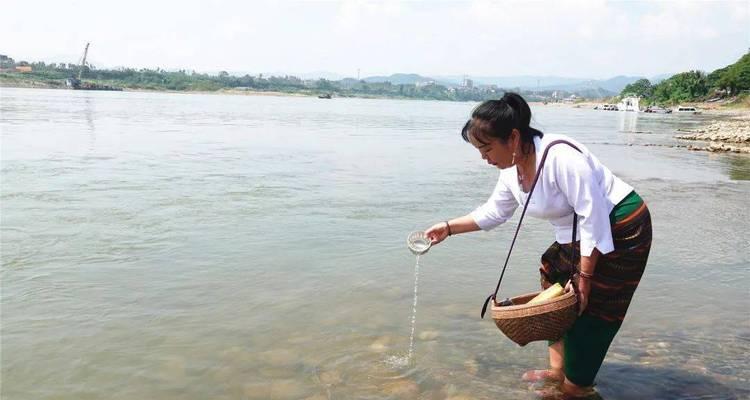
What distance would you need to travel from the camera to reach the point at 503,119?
2.90m

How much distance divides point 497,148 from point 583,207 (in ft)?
1.66

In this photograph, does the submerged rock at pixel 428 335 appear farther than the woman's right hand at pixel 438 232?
Yes

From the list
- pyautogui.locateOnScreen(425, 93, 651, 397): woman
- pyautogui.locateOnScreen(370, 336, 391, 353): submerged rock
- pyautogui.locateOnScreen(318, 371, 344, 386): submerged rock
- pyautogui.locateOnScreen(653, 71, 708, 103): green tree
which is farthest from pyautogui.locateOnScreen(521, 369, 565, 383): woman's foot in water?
pyautogui.locateOnScreen(653, 71, 708, 103): green tree

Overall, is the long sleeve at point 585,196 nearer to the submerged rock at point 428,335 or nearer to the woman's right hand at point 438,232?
the woman's right hand at point 438,232

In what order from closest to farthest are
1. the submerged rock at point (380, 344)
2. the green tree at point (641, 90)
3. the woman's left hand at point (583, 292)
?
the woman's left hand at point (583, 292), the submerged rock at point (380, 344), the green tree at point (641, 90)

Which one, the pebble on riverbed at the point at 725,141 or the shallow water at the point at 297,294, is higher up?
the pebble on riverbed at the point at 725,141

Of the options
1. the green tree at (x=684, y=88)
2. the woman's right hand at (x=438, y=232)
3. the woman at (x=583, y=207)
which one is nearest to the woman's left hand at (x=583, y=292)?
the woman at (x=583, y=207)

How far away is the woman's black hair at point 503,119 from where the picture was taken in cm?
290

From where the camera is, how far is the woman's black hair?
2904mm

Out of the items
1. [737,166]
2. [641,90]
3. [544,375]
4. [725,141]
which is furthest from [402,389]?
[641,90]

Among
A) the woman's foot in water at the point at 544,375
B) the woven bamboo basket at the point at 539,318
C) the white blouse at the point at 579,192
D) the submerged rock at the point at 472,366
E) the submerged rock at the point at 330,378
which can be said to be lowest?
the submerged rock at the point at 330,378

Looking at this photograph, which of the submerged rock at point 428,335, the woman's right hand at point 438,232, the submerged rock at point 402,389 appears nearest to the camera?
the woman's right hand at point 438,232

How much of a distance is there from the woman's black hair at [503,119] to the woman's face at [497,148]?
0.06 ft

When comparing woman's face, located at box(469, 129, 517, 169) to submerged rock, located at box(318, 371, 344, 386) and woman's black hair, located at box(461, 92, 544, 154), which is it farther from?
submerged rock, located at box(318, 371, 344, 386)
